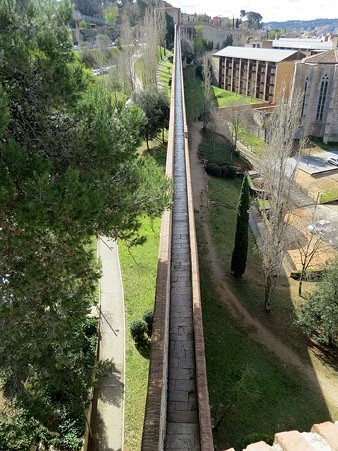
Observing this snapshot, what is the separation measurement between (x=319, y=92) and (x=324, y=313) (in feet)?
127

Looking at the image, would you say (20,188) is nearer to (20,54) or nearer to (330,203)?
(20,54)

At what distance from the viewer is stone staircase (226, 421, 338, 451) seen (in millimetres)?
4906

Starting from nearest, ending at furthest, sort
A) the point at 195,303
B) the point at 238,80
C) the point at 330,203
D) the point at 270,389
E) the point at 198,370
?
the point at 198,370, the point at 195,303, the point at 270,389, the point at 330,203, the point at 238,80

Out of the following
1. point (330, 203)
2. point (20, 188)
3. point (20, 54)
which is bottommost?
point (330, 203)

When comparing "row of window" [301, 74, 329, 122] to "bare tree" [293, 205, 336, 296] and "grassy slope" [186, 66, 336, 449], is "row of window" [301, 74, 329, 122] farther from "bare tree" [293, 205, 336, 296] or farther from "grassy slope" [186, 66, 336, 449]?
"grassy slope" [186, 66, 336, 449]

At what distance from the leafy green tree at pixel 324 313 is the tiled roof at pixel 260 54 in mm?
46345

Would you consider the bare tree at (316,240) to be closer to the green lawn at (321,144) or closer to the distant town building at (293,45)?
the green lawn at (321,144)

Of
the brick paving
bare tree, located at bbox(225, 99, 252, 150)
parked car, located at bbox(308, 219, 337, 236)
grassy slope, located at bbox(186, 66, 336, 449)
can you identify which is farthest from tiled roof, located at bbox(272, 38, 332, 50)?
the brick paving

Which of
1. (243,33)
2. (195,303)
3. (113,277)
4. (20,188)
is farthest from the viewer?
(243,33)

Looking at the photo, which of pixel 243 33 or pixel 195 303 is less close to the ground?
pixel 243 33

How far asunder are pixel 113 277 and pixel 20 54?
11.5m

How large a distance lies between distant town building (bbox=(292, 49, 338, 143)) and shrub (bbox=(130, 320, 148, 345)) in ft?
123

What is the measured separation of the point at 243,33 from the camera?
98.6 meters

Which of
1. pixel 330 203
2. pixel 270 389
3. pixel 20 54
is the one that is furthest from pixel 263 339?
pixel 330 203
